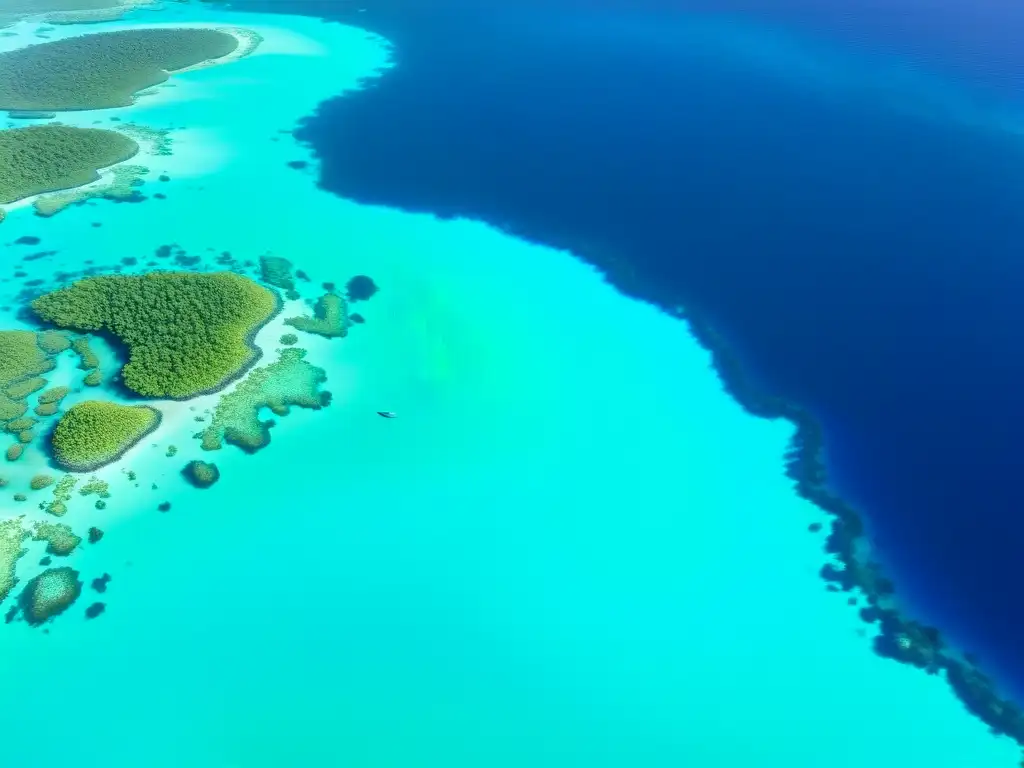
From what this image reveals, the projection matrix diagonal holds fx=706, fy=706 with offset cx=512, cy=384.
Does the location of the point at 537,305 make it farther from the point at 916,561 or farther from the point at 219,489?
the point at 916,561

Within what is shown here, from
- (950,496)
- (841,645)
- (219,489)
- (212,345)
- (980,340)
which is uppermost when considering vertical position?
(980,340)

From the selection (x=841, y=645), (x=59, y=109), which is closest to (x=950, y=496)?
(x=841, y=645)

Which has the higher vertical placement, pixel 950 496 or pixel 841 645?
pixel 950 496

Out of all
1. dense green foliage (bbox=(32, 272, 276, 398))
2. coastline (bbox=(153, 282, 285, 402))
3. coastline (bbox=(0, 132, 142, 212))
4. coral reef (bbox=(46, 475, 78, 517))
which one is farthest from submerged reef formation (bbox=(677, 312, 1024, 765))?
coastline (bbox=(0, 132, 142, 212))

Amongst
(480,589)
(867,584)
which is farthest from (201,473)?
(867,584)

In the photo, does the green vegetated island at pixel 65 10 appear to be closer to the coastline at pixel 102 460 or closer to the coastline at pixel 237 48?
the coastline at pixel 237 48

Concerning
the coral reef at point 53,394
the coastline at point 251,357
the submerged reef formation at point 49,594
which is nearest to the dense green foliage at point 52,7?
the coastline at point 251,357

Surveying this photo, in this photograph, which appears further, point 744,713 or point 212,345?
point 212,345
